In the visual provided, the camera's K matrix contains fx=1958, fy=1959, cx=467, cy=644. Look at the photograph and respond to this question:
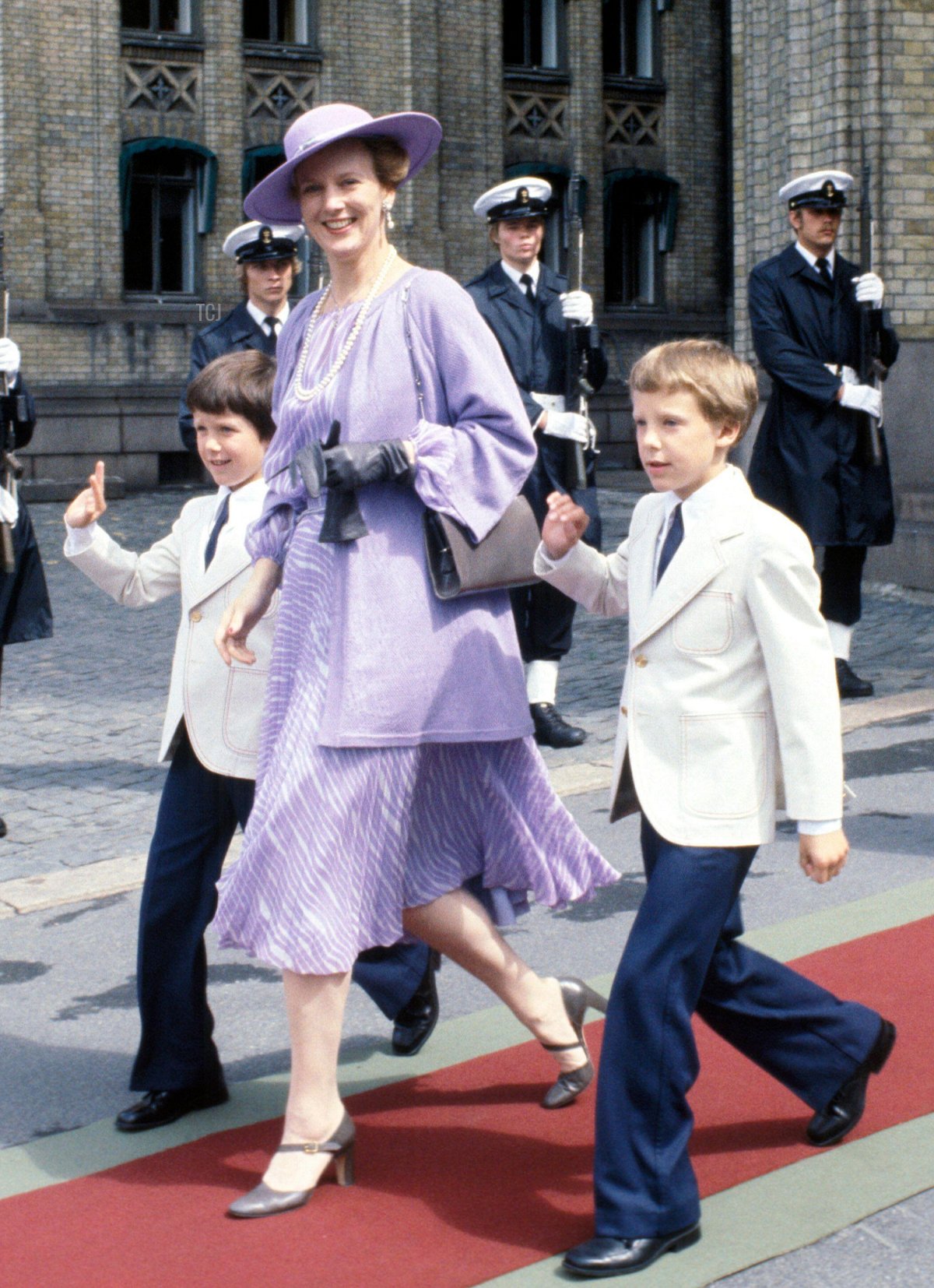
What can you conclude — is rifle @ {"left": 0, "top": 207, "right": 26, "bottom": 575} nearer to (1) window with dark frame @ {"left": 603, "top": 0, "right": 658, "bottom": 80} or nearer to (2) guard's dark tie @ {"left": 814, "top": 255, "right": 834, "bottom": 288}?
(2) guard's dark tie @ {"left": 814, "top": 255, "right": 834, "bottom": 288}

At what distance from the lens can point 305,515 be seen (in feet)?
12.0

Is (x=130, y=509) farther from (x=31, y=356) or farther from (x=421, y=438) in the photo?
(x=421, y=438)

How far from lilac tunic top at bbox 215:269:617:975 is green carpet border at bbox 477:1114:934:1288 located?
2.17 ft

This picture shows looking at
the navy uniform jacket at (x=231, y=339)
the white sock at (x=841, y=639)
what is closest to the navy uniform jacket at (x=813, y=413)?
the white sock at (x=841, y=639)

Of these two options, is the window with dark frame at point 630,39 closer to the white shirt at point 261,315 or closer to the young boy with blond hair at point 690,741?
the white shirt at point 261,315

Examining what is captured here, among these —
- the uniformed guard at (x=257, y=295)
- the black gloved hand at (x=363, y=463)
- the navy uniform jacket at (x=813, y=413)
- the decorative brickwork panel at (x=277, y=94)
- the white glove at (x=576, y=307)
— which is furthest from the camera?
the decorative brickwork panel at (x=277, y=94)

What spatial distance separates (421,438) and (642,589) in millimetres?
486

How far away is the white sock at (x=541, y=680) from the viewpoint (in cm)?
799

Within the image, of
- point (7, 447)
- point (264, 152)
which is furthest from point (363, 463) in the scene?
point (264, 152)

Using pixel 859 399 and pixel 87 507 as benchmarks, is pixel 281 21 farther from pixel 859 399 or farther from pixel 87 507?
pixel 87 507

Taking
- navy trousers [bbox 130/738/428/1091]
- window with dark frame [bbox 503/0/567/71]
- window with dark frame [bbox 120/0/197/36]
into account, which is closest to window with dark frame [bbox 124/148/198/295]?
window with dark frame [bbox 120/0/197/36]

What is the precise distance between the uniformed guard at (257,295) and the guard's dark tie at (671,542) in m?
4.08

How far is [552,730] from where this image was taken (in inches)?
310

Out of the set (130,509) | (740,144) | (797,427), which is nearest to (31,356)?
(130,509)
